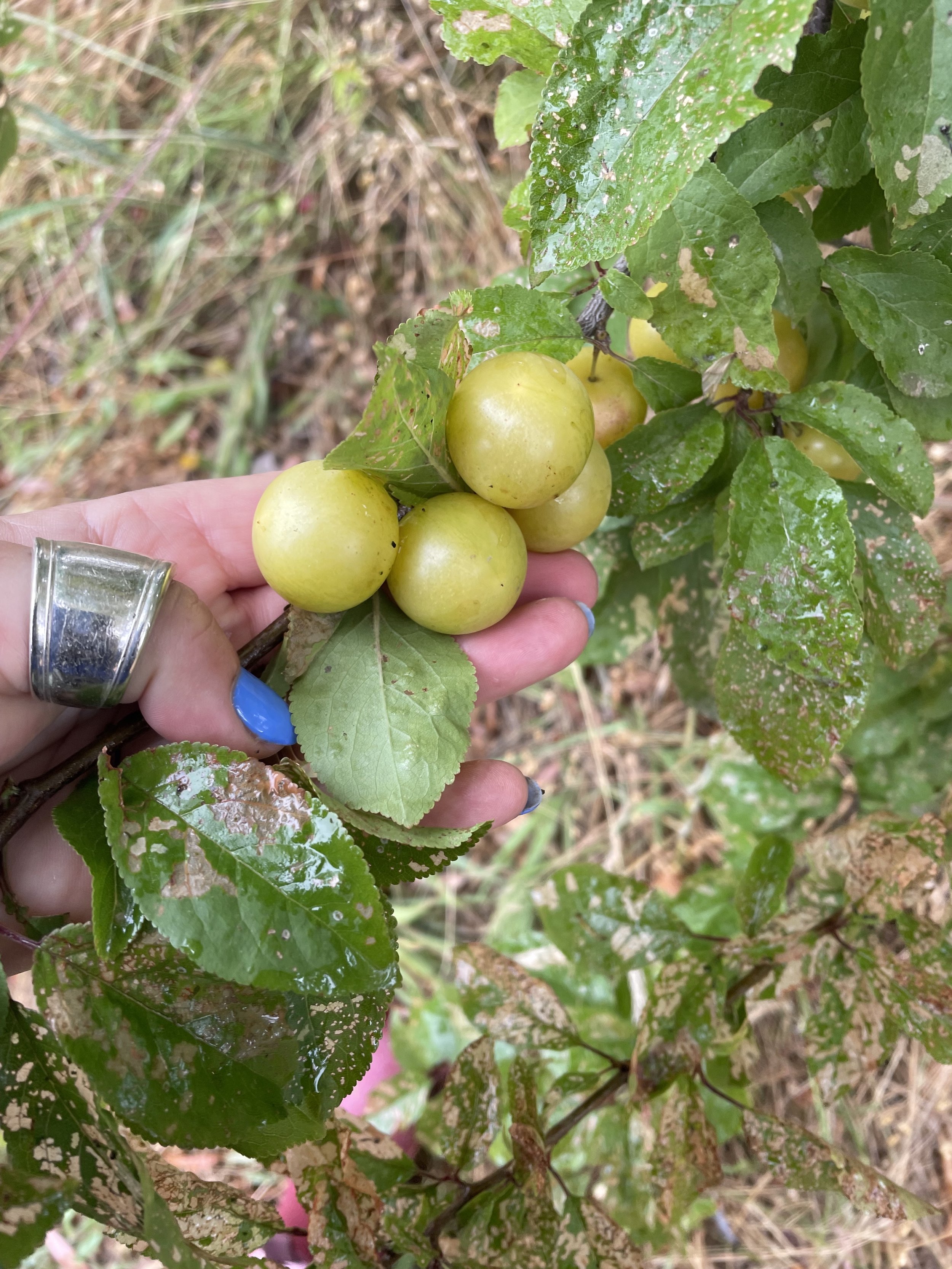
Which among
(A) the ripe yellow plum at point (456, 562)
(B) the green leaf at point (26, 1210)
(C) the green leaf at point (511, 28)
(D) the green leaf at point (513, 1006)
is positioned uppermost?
(C) the green leaf at point (511, 28)

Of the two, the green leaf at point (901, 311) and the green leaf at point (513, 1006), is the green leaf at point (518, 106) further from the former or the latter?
the green leaf at point (513, 1006)

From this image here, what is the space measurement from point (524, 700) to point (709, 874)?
1213 mm

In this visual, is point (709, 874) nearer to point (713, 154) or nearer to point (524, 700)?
point (524, 700)

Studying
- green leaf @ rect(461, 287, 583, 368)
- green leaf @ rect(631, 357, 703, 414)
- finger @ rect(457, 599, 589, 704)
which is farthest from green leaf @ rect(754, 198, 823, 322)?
finger @ rect(457, 599, 589, 704)

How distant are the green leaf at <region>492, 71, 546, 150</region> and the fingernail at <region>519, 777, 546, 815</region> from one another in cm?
87

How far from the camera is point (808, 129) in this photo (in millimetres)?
942

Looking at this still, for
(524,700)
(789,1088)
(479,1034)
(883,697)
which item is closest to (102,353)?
(524,700)

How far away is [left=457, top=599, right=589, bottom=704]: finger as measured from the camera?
120cm

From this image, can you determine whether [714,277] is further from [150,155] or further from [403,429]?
[150,155]

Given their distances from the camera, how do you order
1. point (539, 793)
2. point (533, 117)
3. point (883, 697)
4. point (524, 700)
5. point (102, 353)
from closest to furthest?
point (533, 117), point (539, 793), point (883, 697), point (524, 700), point (102, 353)

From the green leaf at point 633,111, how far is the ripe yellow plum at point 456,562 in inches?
11.8

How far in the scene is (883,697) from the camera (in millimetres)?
1849

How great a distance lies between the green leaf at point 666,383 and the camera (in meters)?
1.10

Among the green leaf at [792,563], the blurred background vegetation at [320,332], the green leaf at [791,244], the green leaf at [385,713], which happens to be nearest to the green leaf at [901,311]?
the green leaf at [791,244]
